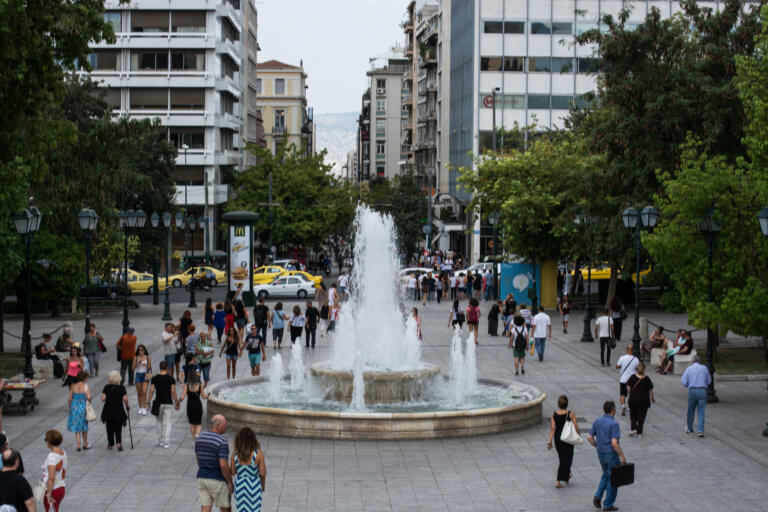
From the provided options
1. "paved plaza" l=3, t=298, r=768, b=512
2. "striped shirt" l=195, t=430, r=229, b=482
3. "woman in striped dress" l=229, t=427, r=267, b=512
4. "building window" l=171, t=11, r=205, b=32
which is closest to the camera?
"woman in striped dress" l=229, t=427, r=267, b=512

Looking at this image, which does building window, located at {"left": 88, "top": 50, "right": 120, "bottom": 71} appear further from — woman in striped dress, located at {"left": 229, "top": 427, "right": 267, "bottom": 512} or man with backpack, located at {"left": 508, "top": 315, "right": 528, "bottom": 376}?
woman in striped dress, located at {"left": 229, "top": 427, "right": 267, "bottom": 512}

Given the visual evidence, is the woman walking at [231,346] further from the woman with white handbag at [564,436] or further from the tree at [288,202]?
the tree at [288,202]

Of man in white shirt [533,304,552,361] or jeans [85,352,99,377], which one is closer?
jeans [85,352,99,377]

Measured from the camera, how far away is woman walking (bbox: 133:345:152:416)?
1803 centimetres

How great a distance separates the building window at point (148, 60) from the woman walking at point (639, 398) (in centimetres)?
6142

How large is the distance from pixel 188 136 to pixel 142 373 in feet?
188

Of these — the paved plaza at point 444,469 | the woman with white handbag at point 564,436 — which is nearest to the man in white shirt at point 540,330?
the paved plaza at point 444,469

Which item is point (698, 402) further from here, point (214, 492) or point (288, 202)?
point (288, 202)

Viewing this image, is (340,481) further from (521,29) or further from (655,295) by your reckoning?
(521,29)

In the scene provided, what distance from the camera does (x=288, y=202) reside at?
73062 mm

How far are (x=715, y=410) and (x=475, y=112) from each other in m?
50.5

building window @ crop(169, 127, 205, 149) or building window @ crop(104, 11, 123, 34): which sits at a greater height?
building window @ crop(104, 11, 123, 34)

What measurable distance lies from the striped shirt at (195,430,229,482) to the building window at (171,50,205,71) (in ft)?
214

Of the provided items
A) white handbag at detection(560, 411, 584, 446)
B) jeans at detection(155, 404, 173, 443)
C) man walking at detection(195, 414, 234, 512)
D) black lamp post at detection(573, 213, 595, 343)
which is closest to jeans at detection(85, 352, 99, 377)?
jeans at detection(155, 404, 173, 443)
